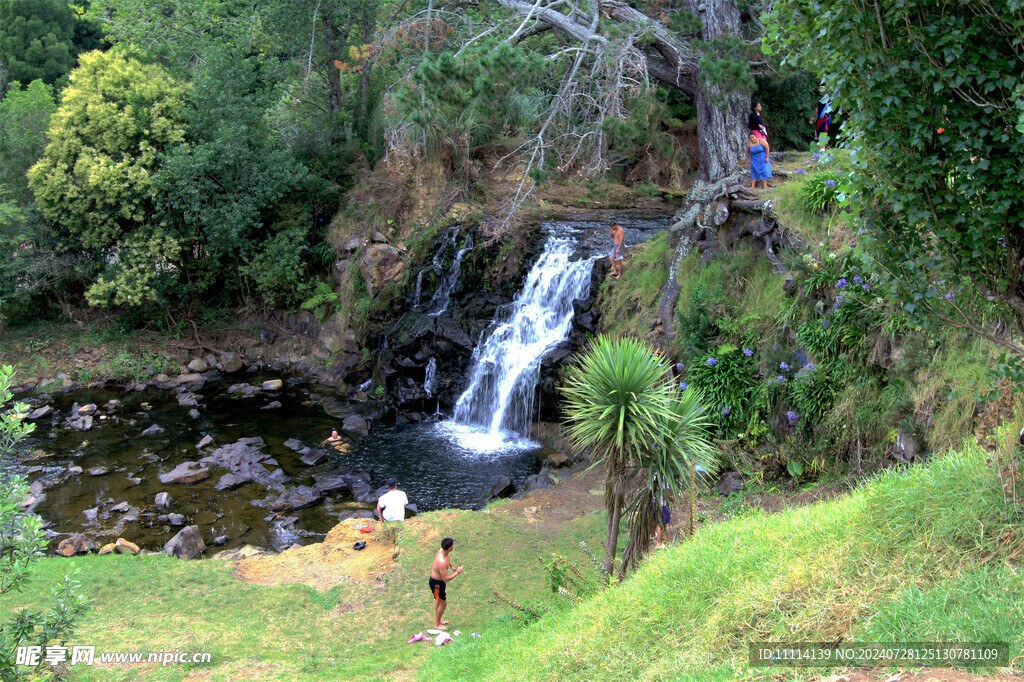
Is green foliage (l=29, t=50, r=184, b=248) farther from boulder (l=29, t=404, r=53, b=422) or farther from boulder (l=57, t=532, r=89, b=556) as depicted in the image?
boulder (l=57, t=532, r=89, b=556)

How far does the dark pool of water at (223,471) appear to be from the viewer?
14477 millimetres

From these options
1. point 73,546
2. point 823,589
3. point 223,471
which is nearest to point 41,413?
point 223,471

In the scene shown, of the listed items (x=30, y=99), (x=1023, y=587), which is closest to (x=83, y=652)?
(x=1023, y=587)

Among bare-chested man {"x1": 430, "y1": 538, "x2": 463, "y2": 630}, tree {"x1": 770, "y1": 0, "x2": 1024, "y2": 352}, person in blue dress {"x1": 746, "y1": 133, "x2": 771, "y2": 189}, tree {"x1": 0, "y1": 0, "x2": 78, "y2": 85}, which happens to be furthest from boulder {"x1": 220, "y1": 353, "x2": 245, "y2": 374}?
tree {"x1": 770, "y1": 0, "x2": 1024, "y2": 352}

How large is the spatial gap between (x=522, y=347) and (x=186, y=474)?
27.3ft

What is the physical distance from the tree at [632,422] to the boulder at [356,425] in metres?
11.3

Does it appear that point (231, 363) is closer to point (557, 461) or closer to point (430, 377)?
point (430, 377)

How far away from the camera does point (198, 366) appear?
78.3 ft

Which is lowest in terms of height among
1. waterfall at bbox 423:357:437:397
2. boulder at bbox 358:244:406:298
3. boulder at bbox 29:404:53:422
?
boulder at bbox 29:404:53:422

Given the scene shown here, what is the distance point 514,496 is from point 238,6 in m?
23.1

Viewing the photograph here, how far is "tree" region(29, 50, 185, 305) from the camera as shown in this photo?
74.6ft

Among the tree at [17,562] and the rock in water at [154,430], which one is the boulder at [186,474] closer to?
the rock in water at [154,430]

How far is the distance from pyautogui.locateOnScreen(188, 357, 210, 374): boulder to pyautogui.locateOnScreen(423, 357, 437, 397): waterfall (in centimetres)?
857

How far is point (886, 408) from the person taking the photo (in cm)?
1045
